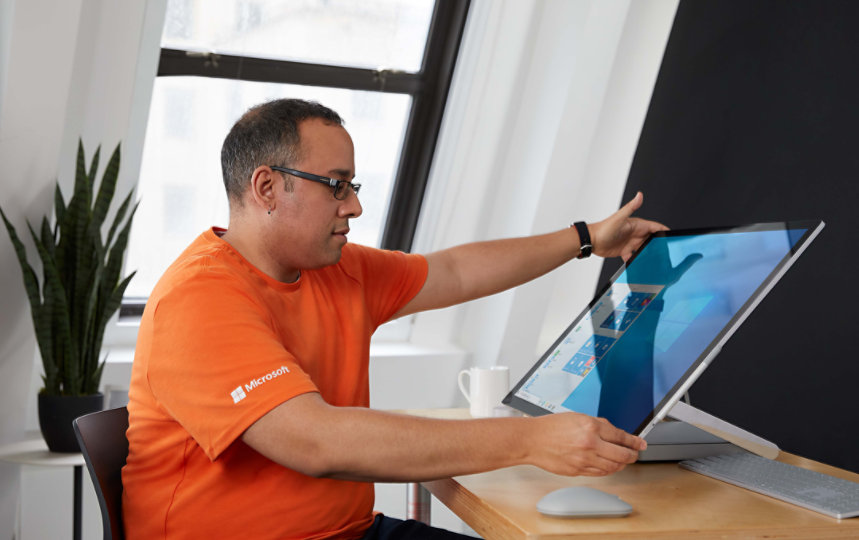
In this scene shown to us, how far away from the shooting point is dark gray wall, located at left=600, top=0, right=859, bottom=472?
2275 millimetres

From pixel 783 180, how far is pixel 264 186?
1589 millimetres

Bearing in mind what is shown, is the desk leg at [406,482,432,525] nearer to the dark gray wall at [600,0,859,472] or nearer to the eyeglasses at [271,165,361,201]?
the eyeglasses at [271,165,361,201]

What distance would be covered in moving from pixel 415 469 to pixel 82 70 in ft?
7.44

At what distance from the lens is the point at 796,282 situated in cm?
241

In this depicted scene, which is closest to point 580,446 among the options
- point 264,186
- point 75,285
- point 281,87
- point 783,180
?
point 264,186

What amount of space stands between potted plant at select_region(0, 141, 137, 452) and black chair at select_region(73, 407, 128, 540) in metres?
1.10

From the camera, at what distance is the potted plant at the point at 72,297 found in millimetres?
2629

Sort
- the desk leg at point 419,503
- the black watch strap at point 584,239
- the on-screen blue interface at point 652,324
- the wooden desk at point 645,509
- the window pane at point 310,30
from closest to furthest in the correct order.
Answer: the wooden desk at point 645,509
the on-screen blue interface at point 652,324
the desk leg at point 419,503
the black watch strap at point 584,239
the window pane at point 310,30

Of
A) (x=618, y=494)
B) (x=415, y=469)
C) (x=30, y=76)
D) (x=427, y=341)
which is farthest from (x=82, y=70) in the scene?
(x=618, y=494)

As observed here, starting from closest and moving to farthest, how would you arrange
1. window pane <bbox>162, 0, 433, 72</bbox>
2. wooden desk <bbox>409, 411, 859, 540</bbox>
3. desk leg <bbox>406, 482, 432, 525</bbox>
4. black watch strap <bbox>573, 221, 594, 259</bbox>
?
wooden desk <bbox>409, 411, 859, 540</bbox>
desk leg <bbox>406, 482, 432, 525</bbox>
black watch strap <bbox>573, 221, 594, 259</bbox>
window pane <bbox>162, 0, 433, 72</bbox>

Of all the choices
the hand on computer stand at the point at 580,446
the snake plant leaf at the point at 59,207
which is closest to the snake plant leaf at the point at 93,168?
the snake plant leaf at the point at 59,207

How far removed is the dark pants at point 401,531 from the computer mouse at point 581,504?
0.47m

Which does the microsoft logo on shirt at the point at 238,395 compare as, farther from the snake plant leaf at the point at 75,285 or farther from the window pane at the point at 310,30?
the window pane at the point at 310,30

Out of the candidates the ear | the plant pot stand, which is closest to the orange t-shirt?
the ear
